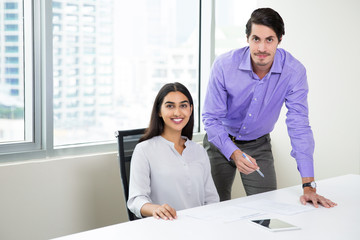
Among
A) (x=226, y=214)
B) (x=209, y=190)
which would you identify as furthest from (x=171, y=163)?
(x=226, y=214)

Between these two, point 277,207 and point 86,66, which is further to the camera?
point 86,66

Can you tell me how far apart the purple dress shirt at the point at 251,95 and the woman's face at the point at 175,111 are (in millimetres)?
215

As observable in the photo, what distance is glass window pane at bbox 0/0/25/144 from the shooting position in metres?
2.45

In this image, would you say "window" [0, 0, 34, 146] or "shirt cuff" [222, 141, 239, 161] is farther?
"window" [0, 0, 34, 146]

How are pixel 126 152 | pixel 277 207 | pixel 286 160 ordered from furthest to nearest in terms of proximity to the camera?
pixel 286 160 < pixel 126 152 < pixel 277 207

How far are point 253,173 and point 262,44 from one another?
746 mm

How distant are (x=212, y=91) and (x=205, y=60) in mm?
1308

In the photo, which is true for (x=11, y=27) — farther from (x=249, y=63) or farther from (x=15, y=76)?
(x=249, y=63)

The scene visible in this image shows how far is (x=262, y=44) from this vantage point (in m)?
2.15

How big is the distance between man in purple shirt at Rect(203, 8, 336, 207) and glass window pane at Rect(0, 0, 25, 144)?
3.48 ft

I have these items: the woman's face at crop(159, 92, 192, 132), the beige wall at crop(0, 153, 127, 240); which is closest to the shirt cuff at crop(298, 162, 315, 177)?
the woman's face at crop(159, 92, 192, 132)

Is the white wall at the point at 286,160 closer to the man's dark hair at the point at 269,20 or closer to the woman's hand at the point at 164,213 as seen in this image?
the woman's hand at the point at 164,213

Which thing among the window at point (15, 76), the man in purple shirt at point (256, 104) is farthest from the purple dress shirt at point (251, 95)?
the window at point (15, 76)

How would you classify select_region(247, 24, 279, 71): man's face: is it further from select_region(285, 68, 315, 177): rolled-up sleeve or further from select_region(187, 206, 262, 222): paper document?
select_region(187, 206, 262, 222): paper document
